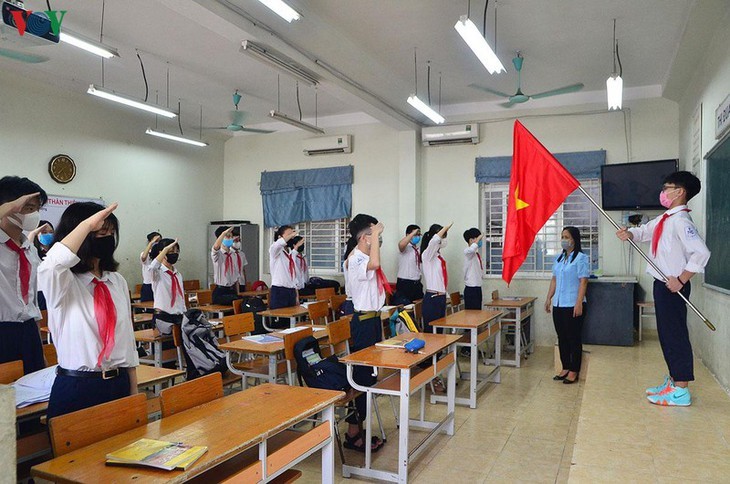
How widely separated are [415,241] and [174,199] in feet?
14.7

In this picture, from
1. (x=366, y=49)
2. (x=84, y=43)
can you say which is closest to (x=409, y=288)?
(x=366, y=49)

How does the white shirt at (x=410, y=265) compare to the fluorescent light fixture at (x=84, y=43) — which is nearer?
the fluorescent light fixture at (x=84, y=43)

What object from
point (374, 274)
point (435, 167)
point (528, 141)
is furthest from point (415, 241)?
point (528, 141)

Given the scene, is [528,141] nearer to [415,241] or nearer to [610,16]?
[610,16]

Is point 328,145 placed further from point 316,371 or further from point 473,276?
point 316,371

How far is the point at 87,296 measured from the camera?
81.0 inches

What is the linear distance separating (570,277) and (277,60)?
11.6 ft

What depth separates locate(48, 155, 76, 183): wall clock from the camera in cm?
695

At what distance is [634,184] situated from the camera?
670 centimetres

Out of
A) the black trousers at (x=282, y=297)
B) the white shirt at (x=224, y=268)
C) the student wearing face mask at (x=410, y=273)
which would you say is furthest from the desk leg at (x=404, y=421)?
the white shirt at (x=224, y=268)

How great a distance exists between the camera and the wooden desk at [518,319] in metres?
6.14

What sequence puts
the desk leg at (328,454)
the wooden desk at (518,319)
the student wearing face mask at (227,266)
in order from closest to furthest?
the desk leg at (328,454) < the wooden desk at (518,319) < the student wearing face mask at (227,266)

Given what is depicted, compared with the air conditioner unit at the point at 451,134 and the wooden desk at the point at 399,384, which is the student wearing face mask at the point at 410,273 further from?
the wooden desk at the point at 399,384

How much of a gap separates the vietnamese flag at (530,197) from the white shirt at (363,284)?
1.03m
